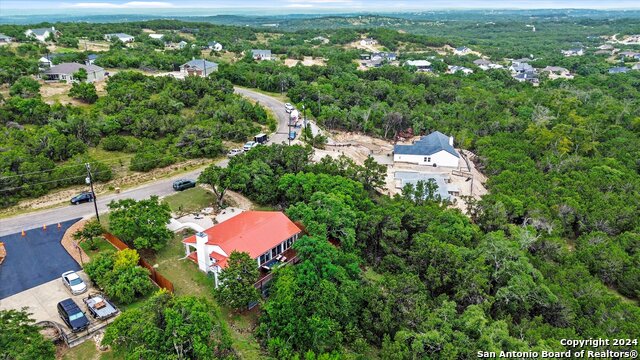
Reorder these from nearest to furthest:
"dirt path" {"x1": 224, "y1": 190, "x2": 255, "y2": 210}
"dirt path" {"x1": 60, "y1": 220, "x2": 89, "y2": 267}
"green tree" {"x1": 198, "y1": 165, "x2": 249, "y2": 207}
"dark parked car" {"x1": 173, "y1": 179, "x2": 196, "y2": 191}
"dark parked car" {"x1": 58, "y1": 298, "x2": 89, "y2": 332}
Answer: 1. "dark parked car" {"x1": 58, "y1": 298, "x2": 89, "y2": 332}
2. "dirt path" {"x1": 60, "y1": 220, "x2": 89, "y2": 267}
3. "green tree" {"x1": 198, "y1": 165, "x2": 249, "y2": 207}
4. "dirt path" {"x1": 224, "y1": 190, "x2": 255, "y2": 210}
5. "dark parked car" {"x1": 173, "y1": 179, "x2": 196, "y2": 191}

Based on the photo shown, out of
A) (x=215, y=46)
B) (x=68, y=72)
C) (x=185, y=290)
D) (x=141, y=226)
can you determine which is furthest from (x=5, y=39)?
(x=185, y=290)

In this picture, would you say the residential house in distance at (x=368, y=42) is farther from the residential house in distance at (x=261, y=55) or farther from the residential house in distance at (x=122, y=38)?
the residential house in distance at (x=122, y=38)

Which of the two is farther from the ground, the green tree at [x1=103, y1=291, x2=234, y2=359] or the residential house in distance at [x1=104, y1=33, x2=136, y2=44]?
the residential house in distance at [x1=104, y1=33, x2=136, y2=44]

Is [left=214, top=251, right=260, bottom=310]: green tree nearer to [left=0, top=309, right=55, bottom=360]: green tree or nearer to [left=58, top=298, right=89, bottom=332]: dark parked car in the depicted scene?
[left=58, top=298, right=89, bottom=332]: dark parked car

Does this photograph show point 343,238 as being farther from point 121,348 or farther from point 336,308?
point 121,348

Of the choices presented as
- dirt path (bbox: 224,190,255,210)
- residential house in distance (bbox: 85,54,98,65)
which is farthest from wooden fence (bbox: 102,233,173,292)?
residential house in distance (bbox: 85,54,98,65)

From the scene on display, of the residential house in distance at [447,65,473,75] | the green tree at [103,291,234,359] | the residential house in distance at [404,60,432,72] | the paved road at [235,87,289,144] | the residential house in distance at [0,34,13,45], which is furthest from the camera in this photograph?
the residential house in distance at [404,60,432,72]

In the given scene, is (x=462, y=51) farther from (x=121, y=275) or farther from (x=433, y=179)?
(x=121, y=275)

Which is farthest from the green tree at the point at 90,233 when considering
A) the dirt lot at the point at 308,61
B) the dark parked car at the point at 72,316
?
the dirt lot at the point at 308,61

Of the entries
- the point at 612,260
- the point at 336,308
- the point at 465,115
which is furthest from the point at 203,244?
the point at 465,115
